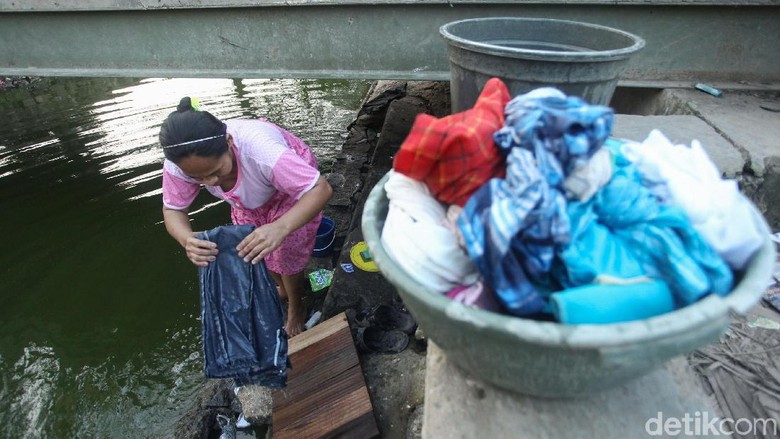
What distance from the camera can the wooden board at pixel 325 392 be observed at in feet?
7.12

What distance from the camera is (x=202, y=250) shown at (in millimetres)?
2092

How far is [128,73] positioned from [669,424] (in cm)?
443

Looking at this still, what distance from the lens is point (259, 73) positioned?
12.1 feet

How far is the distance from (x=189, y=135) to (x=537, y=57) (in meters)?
1.69

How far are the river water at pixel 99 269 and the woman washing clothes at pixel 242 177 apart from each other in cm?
148

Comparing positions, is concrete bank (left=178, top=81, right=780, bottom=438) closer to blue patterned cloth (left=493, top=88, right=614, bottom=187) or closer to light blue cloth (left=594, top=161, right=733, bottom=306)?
light blue cloth (left=594, top=161, right=733, bottom=306)

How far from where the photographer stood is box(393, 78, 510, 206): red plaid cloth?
3.43ft

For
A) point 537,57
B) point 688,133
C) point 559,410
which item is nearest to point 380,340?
point 559,410

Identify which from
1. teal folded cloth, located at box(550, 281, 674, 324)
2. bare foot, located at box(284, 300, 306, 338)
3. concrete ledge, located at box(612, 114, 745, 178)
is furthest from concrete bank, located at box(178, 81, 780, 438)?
teal folded cloth, located at box(550, 281, 674, 324)

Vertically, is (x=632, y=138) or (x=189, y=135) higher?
(x=189, y=135)

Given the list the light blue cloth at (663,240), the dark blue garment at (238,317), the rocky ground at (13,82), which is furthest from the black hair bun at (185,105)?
the rocky ground at (13,82)

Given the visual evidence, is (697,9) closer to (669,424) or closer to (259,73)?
(669,424)

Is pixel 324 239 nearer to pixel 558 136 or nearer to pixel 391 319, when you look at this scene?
pixel 391 319

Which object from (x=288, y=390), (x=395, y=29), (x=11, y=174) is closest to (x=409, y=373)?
(x=288, y=390)
